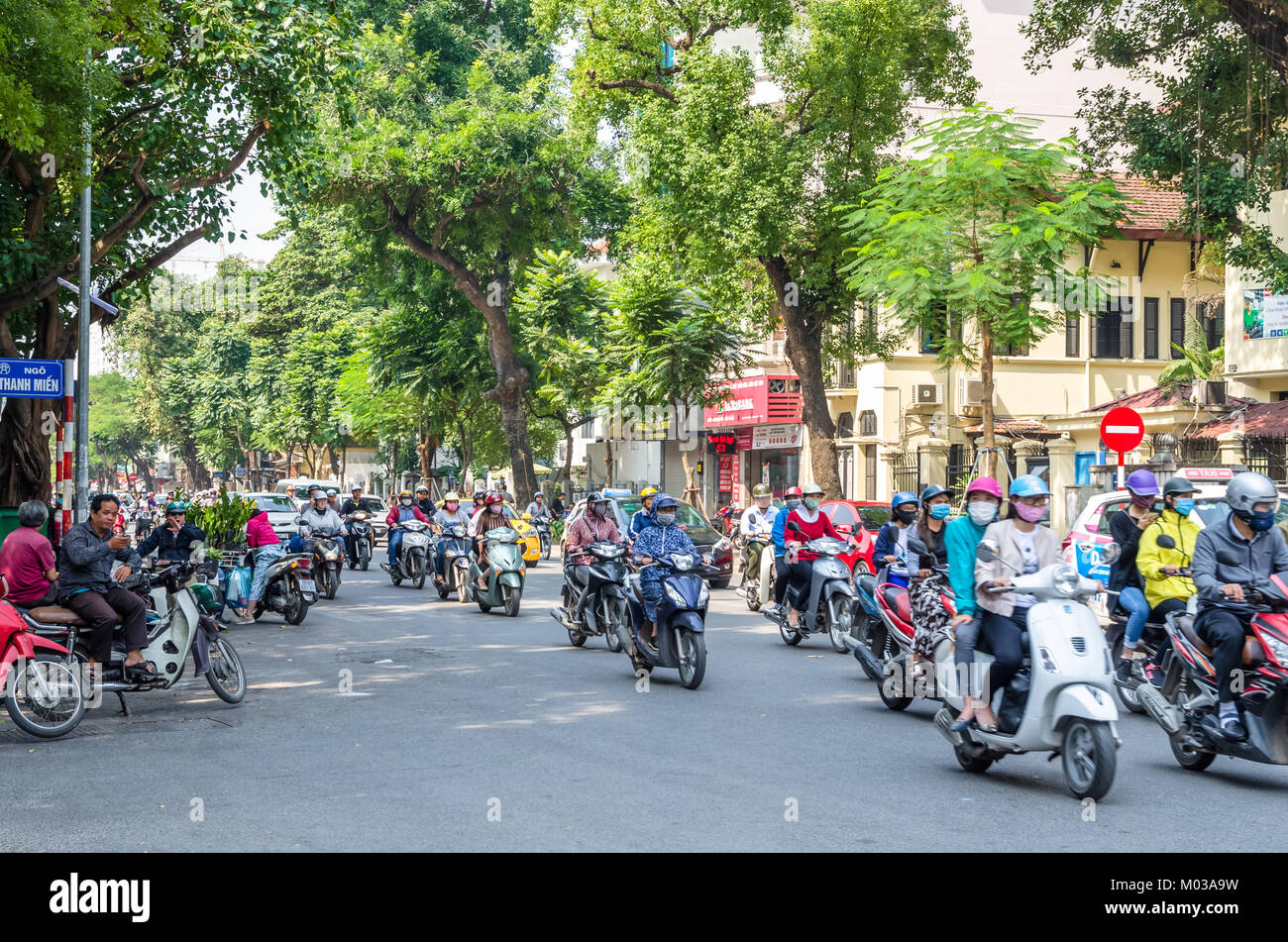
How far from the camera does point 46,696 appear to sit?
9.58 metres

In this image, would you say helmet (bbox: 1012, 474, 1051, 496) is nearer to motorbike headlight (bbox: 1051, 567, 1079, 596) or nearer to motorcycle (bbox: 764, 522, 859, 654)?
motorbike headlight (bbox: 1051, 567, 1079, 596)

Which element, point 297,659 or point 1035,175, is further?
point 1035,175

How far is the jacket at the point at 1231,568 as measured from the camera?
25.7ft

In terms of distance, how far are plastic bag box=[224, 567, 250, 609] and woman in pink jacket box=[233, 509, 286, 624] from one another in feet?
0.65

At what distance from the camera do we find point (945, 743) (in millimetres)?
9242

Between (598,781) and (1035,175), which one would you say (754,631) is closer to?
(1035,175)

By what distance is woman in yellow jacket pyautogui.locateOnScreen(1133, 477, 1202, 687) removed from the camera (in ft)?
31.5

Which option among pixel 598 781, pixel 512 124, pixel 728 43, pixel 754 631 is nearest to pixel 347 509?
pixel 512 124

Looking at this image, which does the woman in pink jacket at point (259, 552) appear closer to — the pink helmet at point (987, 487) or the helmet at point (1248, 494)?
the pink helmet at point (987, 487)

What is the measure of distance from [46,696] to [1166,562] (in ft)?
27.2

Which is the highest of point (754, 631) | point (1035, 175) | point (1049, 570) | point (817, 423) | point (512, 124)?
point (512, 124)

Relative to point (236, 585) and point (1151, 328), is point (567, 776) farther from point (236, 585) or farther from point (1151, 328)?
point (1151, 328)

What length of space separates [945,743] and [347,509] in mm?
23229

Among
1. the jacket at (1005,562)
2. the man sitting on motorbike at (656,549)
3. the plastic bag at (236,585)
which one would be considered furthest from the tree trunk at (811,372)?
the jacket at (1005,562)
